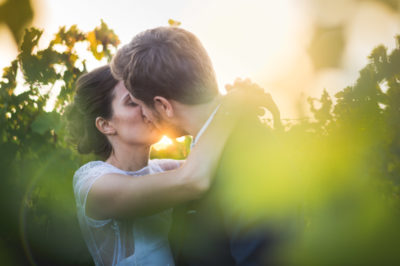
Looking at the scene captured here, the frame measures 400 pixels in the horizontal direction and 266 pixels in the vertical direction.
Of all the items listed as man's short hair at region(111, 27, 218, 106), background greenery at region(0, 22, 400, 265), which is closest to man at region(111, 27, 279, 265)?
man's short hair at region(111, 27, 218, 106)

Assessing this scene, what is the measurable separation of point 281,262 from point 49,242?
1.90 metres

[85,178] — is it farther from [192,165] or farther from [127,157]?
[192,165]

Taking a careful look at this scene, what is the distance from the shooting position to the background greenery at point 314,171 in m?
2.74

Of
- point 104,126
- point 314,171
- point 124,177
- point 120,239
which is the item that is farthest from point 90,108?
point 314,171

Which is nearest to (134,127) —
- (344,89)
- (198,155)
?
(198,155)

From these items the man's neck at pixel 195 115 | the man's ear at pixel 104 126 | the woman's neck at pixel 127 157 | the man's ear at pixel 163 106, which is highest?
the man's ear at pixel 163 106

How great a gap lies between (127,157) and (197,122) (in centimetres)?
111

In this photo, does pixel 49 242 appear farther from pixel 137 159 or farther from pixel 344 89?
pixel 344 89

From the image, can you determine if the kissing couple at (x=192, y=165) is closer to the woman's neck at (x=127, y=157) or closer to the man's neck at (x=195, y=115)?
the man's neck at (x=195, y=115)

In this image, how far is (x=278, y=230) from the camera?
2.15m

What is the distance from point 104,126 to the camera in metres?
3.29

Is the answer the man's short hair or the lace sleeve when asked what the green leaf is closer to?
the lace sleeve

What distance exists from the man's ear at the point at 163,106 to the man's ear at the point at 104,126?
998mm

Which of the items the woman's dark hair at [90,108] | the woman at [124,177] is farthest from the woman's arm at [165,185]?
the woman's dark hair at [90,108]
